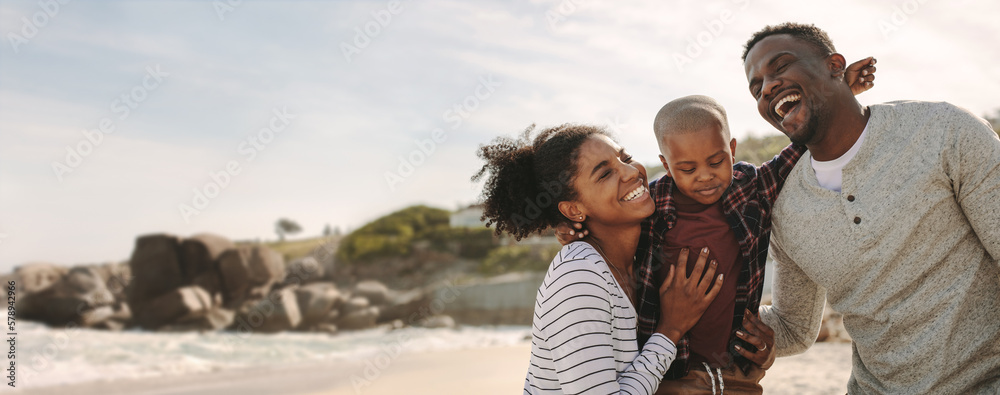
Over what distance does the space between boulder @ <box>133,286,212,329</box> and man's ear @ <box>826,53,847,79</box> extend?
953 inches

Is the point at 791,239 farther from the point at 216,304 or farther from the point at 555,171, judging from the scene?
the point at 216,304

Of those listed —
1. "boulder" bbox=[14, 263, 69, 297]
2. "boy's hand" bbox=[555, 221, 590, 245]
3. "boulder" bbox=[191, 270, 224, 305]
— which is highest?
"boulder" bbox=[14, 263, 69, 297]

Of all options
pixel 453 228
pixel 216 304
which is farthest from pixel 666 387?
pixel 453 228

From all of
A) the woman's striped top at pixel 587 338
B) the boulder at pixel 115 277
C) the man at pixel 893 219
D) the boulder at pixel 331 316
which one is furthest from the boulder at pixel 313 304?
the man at pixel 893 219

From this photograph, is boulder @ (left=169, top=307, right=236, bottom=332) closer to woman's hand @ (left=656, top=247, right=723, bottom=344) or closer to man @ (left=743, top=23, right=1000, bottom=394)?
woman's hand @ (left=656, top=247, right=723, bottom=344)

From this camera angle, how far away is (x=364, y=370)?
14.3 meters

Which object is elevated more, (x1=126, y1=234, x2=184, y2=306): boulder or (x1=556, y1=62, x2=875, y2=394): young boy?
(x1=126, y1=234, x2=184, y2=306): boulder

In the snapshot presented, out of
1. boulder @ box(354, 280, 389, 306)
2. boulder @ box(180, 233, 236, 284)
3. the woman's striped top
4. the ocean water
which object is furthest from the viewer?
boulder @ box(354, 280, 389, 306)

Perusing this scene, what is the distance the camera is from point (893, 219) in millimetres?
2236

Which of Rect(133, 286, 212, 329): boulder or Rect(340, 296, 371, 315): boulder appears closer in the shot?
Rect(133, 286, 212, 329): boulder

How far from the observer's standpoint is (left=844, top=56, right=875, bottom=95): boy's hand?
251cm

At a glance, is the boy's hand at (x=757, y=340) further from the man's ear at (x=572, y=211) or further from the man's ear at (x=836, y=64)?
the man's ear at (x=836, y=64)

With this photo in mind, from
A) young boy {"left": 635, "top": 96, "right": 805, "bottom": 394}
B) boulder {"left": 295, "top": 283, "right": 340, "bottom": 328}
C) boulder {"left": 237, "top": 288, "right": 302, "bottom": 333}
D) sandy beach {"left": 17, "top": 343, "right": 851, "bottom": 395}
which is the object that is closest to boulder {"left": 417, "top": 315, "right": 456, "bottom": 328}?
boulder {"left": 295, "top": 283, "right": 340, "bottom": 328}

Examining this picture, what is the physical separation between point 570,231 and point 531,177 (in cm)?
27
